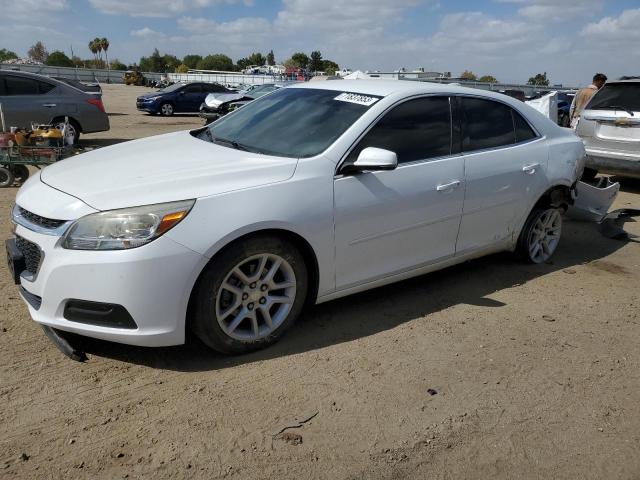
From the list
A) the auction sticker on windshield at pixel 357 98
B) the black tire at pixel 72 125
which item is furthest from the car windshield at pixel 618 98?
the black tire at pixel 72 125

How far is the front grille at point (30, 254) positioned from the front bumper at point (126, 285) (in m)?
0.05

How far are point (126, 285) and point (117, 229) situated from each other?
0.30 metres

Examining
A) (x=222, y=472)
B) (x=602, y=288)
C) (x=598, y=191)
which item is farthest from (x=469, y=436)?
(x=598, y=191)

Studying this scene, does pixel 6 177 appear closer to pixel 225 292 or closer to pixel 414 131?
pixel 225 292

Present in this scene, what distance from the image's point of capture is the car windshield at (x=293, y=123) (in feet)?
12.5

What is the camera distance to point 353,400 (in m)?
3.06

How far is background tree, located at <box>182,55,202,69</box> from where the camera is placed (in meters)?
117

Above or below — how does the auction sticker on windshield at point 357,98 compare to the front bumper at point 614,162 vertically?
above

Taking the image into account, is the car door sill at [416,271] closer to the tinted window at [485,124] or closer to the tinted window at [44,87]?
the tinted window at [485,124]

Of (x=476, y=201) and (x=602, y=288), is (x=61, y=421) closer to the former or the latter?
(x=476, y=201)

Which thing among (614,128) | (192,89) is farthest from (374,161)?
(192,89)

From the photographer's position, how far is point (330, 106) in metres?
4.10

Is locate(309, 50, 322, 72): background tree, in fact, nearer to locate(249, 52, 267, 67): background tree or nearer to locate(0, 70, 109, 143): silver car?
locate(249, 52, 267, 67): background tree

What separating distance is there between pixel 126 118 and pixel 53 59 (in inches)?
3368
